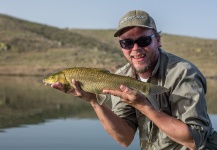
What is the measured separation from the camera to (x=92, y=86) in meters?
4.75

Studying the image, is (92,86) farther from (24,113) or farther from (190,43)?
(190,43)

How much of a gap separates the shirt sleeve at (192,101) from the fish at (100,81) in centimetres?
16

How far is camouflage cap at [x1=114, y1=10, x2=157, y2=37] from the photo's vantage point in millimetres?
4668

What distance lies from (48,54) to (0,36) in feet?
30.8

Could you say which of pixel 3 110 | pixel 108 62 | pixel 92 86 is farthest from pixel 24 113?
pixel 108 62

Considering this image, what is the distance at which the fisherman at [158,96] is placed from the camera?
14.4ft

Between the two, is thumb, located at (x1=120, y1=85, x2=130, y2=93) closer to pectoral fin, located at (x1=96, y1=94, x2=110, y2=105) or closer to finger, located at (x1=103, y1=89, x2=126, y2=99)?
finger, located at (x1=103, y1=89, x2=126, y2=99)

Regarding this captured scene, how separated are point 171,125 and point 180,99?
0.29 meters

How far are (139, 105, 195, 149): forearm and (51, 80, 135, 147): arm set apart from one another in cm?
65

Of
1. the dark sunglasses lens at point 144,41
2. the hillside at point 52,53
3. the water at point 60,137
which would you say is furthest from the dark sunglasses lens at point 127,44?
the hillside at point 52,53

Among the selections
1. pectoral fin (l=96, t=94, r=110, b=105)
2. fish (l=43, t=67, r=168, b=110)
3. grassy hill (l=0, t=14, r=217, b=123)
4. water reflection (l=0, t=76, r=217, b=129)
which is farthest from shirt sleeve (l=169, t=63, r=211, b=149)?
grassy hill (l=0, t=14, r=217, b=123)

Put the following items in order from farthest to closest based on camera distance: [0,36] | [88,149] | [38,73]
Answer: [0,36] < [38,73] < [88,149]

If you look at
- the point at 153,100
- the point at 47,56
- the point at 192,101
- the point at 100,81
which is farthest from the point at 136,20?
the point at 47,56

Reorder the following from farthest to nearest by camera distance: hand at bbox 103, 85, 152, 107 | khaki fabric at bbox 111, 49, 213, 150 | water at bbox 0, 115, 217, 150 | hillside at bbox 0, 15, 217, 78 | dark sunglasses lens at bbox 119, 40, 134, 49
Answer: hillside at bbox 0, 15, 217, 78 → water at bbox 0, 115, 217, 150 → dark sunglasses lens at bbox 119, 40, 134, 49 → khaki fabric at bbox 111, 49, 213, 150 → hand at bbox 103, 85, 152, 107
